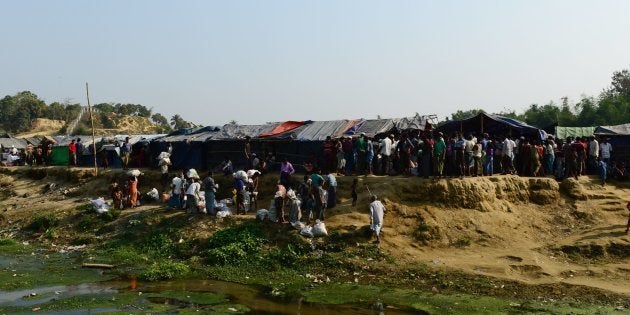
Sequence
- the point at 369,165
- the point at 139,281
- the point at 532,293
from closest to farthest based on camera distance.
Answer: the point at 532,293 < the point at 139,281 < the point at 369,165

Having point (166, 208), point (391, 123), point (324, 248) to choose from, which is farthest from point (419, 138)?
point (166, 208)

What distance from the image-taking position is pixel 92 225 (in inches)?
836

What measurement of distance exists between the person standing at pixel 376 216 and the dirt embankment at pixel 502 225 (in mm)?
431

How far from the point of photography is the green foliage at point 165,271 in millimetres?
15758

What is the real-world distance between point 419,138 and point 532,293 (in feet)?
25.4

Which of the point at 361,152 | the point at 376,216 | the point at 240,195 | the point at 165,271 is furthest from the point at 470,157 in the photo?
the point at 165,271

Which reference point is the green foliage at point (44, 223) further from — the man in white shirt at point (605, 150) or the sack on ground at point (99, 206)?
the man in white shirt at point (605, 150)

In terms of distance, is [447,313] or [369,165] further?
[369,165]

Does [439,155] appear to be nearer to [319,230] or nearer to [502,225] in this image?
[502,225]

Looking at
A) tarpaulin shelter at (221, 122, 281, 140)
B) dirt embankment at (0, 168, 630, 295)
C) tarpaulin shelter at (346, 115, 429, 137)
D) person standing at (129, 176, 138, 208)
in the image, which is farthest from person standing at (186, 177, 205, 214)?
tarpaulin shelter at (346, 115, 429, 137)

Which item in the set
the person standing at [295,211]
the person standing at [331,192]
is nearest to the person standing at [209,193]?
the person standing at [295,211]

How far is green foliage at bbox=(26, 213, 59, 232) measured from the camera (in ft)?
72.5

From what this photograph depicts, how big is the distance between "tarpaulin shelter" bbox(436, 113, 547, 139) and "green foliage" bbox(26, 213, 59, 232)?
1482cm

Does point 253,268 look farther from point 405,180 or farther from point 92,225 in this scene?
point 92,225
